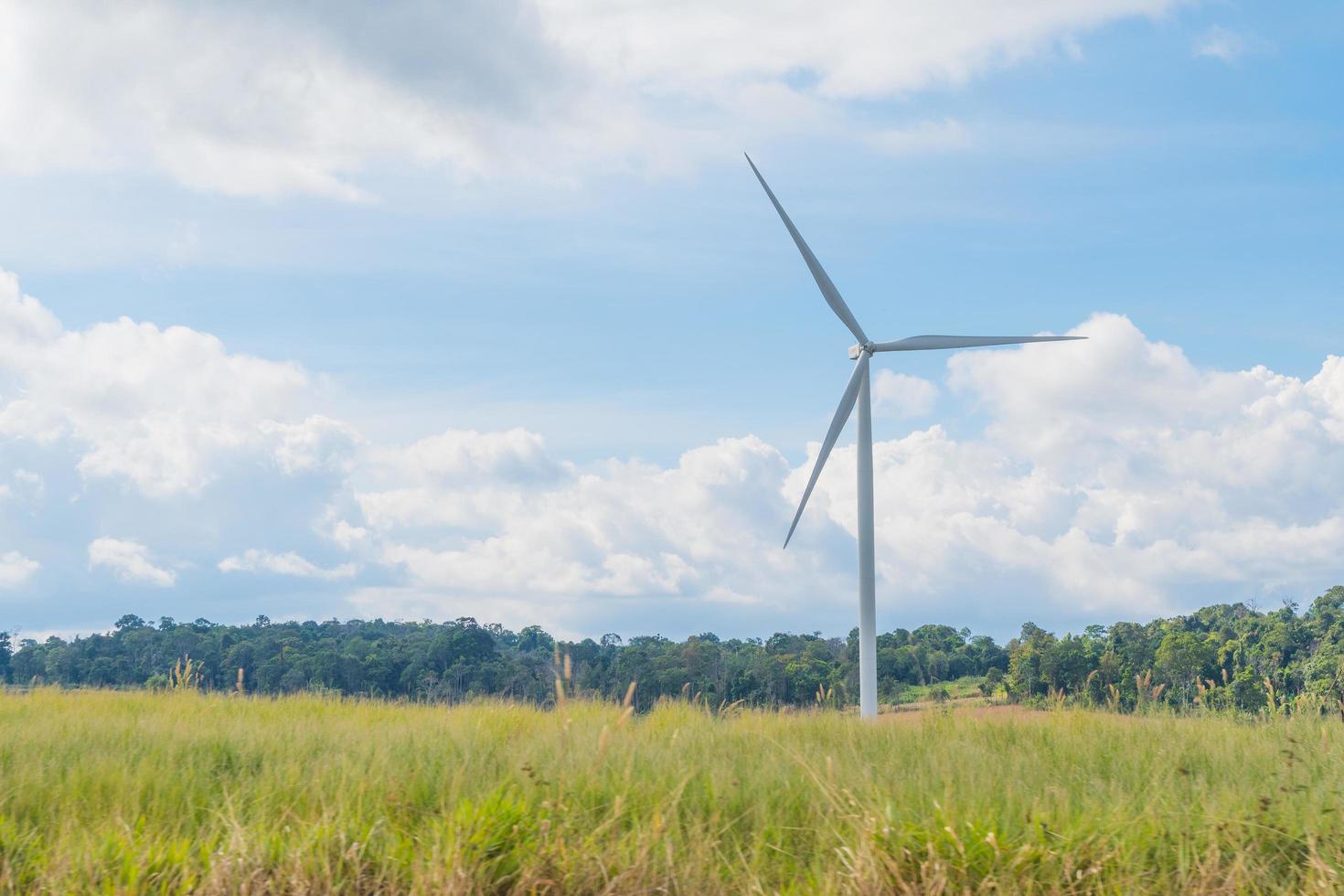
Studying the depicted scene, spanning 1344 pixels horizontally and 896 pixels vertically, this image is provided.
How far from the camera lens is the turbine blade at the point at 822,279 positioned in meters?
19.0

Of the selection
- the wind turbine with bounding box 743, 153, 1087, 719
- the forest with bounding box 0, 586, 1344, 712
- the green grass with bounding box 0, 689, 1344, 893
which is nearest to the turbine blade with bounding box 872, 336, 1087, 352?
the wind turbine with bounding box 743, 153, 1087, 719

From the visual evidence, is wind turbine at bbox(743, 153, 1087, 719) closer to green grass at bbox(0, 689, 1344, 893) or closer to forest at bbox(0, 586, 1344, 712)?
green grass at bbox(0, 689, 1344, 893)

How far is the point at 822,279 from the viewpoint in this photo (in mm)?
19359

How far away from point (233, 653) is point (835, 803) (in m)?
63.8

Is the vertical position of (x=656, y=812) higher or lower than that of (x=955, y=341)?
lower

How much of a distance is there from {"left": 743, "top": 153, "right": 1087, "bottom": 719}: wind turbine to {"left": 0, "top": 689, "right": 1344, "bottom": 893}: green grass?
5.20 metres

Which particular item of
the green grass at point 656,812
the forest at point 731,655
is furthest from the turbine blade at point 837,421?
the forest at point 731,655

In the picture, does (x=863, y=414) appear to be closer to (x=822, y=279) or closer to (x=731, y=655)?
(x=822, y=279)

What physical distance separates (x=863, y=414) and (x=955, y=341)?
2.74 metres

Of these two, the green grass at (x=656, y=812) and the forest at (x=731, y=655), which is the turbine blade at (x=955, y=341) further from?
the forest at (x=731, y=655)

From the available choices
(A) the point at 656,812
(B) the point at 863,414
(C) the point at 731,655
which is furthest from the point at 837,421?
(C) the point at 731,655

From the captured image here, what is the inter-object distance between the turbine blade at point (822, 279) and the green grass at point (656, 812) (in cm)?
963

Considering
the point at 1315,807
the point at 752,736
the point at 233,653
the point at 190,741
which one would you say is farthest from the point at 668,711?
the point at 233,653

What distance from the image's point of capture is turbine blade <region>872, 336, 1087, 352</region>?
1873 centimetres
